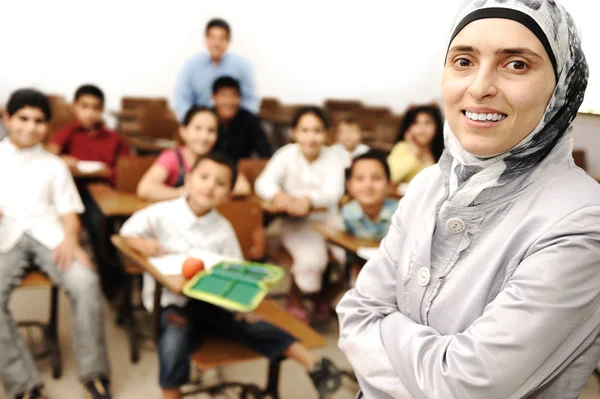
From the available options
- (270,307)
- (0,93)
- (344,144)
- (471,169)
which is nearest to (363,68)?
(344,144)

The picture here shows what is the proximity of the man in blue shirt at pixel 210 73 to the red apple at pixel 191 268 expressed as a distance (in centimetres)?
255

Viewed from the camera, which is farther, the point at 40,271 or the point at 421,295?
the point at 40,271

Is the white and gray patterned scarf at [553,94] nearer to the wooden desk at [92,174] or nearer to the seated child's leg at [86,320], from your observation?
the seated child's leg at [86,320]

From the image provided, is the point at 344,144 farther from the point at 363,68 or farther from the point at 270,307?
the point at 363,68

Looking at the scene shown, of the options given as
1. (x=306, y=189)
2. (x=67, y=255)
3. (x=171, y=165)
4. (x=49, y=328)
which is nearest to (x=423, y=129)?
(x=306, y=189)

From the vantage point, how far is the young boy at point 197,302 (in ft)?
6.73

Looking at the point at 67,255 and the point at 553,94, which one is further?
the point at 67,255

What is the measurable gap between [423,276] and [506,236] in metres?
0.15

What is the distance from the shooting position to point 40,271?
2.50m

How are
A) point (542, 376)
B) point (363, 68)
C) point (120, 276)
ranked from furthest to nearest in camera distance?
point (363, 68)
point (120, 276)
point (542, 376)

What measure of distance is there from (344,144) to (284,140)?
311 centimetres

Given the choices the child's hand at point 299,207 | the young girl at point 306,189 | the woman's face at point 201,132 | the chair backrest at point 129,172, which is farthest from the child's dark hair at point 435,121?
the chair backrest at point 129,172

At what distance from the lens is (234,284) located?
72.6 inches

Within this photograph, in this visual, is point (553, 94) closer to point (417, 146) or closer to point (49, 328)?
point (49, 328)
